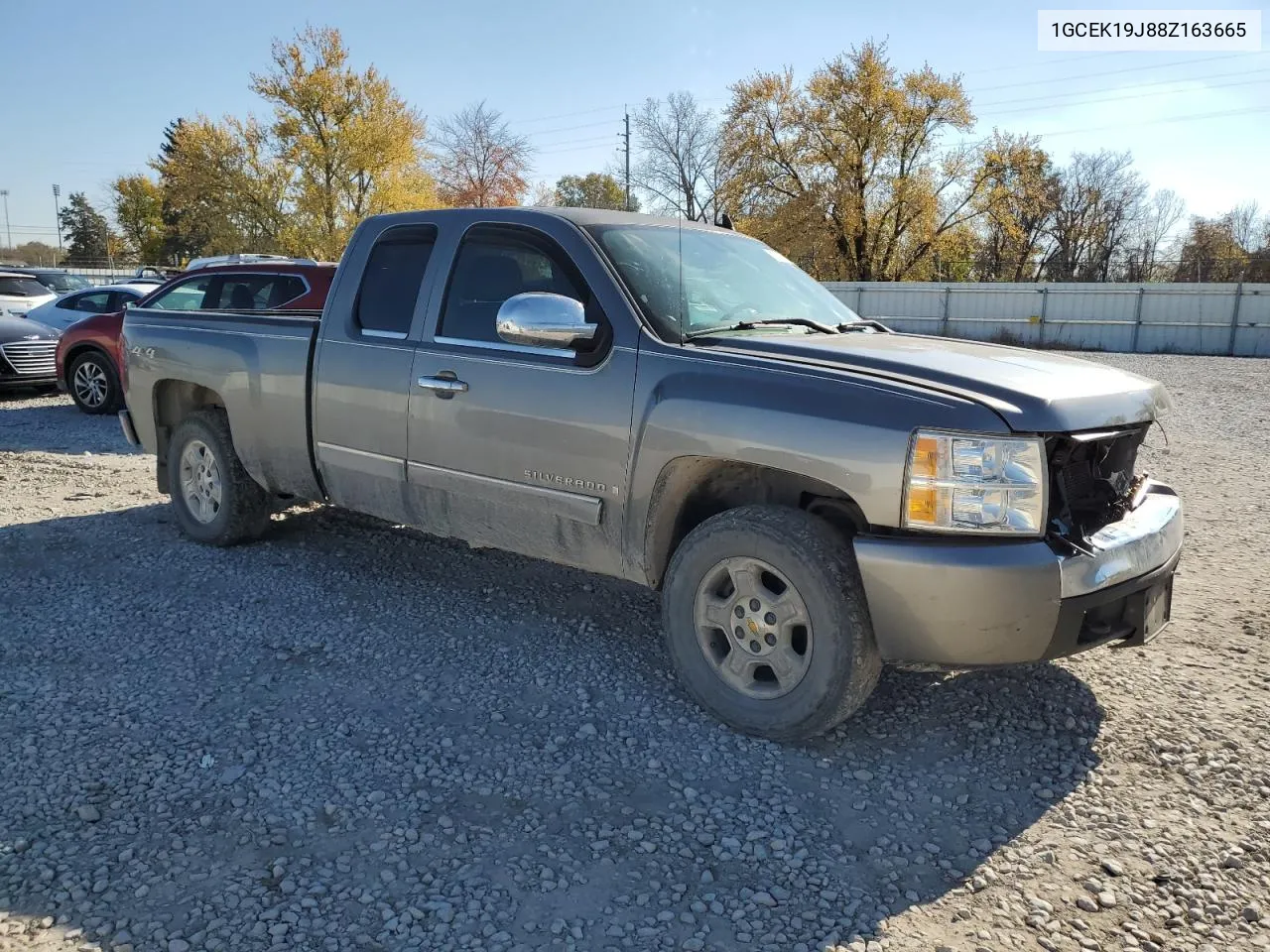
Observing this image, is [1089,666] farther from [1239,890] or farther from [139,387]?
[139,387]

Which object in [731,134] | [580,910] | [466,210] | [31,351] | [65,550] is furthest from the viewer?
[731,134]

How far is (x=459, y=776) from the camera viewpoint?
3.36 meters

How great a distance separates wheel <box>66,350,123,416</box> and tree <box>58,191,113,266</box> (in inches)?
3545

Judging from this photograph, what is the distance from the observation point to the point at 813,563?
3.37 meters

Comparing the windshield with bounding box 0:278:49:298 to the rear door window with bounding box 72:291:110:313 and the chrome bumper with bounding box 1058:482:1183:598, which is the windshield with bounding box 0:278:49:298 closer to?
the rear door window with bounding box 72:291:110:313

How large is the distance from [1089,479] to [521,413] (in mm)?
2273

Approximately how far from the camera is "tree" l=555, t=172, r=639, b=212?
73.8 metres

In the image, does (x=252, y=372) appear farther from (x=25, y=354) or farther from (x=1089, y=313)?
(x=1089, y=313)

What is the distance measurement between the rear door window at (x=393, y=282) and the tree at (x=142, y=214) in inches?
2919

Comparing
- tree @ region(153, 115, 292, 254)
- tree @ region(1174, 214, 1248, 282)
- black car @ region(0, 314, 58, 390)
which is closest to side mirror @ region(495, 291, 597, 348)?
black car @ region(0, 314, 58, 390)

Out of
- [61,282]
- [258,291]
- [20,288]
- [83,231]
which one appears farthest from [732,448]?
[83,231]

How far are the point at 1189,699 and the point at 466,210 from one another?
3.94m

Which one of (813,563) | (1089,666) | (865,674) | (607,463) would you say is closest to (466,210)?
(607,463)

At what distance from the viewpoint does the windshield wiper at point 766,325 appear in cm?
398
